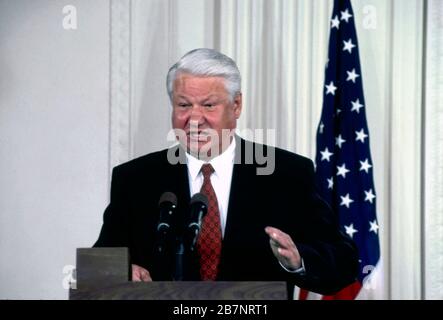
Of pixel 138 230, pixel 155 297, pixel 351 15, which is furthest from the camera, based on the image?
pixel 351 15

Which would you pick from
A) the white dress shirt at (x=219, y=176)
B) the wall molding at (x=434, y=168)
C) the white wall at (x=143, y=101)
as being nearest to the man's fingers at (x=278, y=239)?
the white dress shirt at (x=219, y=176)

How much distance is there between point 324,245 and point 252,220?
1.42 ft

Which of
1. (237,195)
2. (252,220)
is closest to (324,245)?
(252,220)

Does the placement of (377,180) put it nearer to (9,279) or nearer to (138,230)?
(138,230)

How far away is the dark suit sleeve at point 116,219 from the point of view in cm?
525

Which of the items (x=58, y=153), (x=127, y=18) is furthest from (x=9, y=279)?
(x=127, y=18)

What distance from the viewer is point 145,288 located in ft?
12.5

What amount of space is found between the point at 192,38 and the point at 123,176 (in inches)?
42.1

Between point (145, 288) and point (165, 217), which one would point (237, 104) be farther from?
point (145, 288)

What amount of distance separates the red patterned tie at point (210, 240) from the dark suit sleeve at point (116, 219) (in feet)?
1.42

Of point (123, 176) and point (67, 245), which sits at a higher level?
point (123, 176)

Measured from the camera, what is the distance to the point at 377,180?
6.03 meters

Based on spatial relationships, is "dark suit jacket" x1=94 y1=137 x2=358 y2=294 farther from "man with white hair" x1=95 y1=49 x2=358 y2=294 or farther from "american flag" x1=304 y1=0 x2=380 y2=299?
"american flag" x1=304 y1=0 x2=380 y2=299

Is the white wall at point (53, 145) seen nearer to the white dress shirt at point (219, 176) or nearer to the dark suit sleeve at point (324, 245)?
A: the white dress shirt at point (219, 176)
